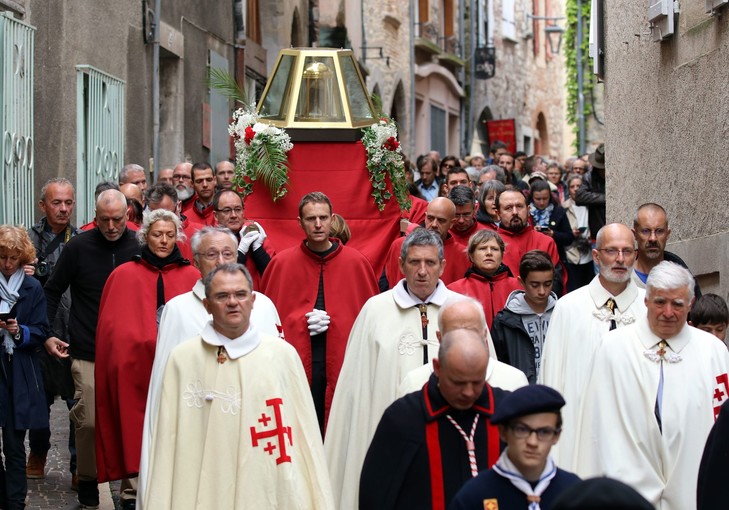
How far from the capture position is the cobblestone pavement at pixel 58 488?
10.8 metres

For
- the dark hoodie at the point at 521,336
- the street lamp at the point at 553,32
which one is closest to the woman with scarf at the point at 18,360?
the dark hoodie at the point at 521,336

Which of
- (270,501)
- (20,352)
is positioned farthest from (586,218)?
(270,501)

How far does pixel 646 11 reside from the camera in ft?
45.1

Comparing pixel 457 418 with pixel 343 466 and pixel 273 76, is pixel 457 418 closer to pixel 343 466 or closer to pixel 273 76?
pixel 343 466

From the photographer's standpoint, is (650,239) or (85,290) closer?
(650,239)

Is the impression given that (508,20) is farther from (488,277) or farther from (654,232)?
(654,232)

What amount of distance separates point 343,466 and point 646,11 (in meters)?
6.21

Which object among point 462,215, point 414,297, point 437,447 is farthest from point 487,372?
point 462,215

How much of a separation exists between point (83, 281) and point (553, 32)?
1449 inches

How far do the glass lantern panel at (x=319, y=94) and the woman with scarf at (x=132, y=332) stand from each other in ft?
10.2

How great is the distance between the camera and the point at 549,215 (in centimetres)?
1509

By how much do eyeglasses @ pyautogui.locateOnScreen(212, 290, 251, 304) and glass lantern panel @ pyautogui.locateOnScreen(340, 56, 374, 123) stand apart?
18.2ft

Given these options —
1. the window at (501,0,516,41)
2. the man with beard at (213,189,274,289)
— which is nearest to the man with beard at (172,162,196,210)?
the man with beard at (213,189,274,289)

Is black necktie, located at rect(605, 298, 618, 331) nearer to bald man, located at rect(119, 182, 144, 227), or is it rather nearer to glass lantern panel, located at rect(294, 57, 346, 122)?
bald man, located at rect(119, 182, 144, 227)
